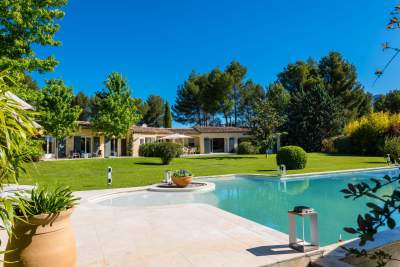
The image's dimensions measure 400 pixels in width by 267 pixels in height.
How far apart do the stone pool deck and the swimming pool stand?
1907 mm

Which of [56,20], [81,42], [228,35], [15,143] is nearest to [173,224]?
[15,143]

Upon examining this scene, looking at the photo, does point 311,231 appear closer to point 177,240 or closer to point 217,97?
Result: point 177,240

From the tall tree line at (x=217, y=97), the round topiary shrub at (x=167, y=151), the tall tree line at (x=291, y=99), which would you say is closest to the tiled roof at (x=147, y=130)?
the tall tree line at (x=217, y=97)

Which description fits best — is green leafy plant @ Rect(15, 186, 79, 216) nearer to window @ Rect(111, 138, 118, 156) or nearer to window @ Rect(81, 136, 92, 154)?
window @ Rect(81, 136, 92, 154)

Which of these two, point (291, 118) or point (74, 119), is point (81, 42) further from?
point (291, 118)

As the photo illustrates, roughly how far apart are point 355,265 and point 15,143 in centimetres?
452

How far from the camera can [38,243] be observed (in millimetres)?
2965

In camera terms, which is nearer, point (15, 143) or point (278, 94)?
point (15, 143)

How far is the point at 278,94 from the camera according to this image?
40.8 m

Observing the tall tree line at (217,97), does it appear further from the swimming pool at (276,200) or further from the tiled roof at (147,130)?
the swimming pool at (276,200)

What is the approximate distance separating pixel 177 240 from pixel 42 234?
2631 millimetres

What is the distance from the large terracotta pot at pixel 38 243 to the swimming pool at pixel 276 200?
17.7 ft

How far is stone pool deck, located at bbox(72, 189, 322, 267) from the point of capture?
414cm

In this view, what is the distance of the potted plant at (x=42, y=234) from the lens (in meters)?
2.93
